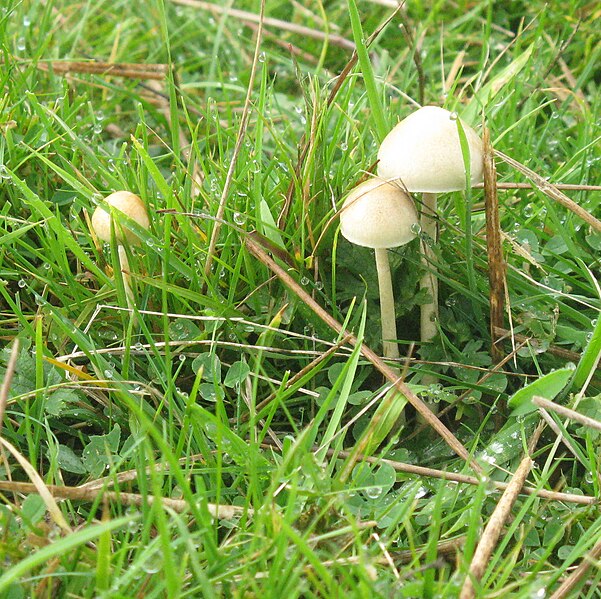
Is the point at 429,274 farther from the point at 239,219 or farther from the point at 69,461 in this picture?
the point at 69,461

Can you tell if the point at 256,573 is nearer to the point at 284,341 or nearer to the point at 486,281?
the point at 284,341

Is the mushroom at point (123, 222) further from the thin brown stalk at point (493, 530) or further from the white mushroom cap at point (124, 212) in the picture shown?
the thin brown stalk at point (493, 530)

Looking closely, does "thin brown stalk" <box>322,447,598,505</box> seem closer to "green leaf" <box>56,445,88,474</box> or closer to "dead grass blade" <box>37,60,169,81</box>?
"green leaf" <box>56,445,88,474</box>

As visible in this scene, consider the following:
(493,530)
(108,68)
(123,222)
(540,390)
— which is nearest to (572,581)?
(493,530)

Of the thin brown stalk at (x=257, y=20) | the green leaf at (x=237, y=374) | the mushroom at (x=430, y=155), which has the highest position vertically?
the thin brown stalk at (x=257, y=20)

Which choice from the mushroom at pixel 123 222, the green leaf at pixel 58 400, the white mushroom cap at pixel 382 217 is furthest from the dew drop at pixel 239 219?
the green leaf at pixel 58 400

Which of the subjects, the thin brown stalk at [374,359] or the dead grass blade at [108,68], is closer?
the thin brown stalk at [374,359]

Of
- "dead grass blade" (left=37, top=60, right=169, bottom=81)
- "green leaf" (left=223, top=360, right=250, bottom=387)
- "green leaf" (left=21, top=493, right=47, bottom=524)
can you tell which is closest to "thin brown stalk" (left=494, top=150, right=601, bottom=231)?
"green leaf" (left=223, top=360, right=250, bottom=387)

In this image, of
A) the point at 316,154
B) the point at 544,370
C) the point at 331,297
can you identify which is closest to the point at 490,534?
the point at 544,370
